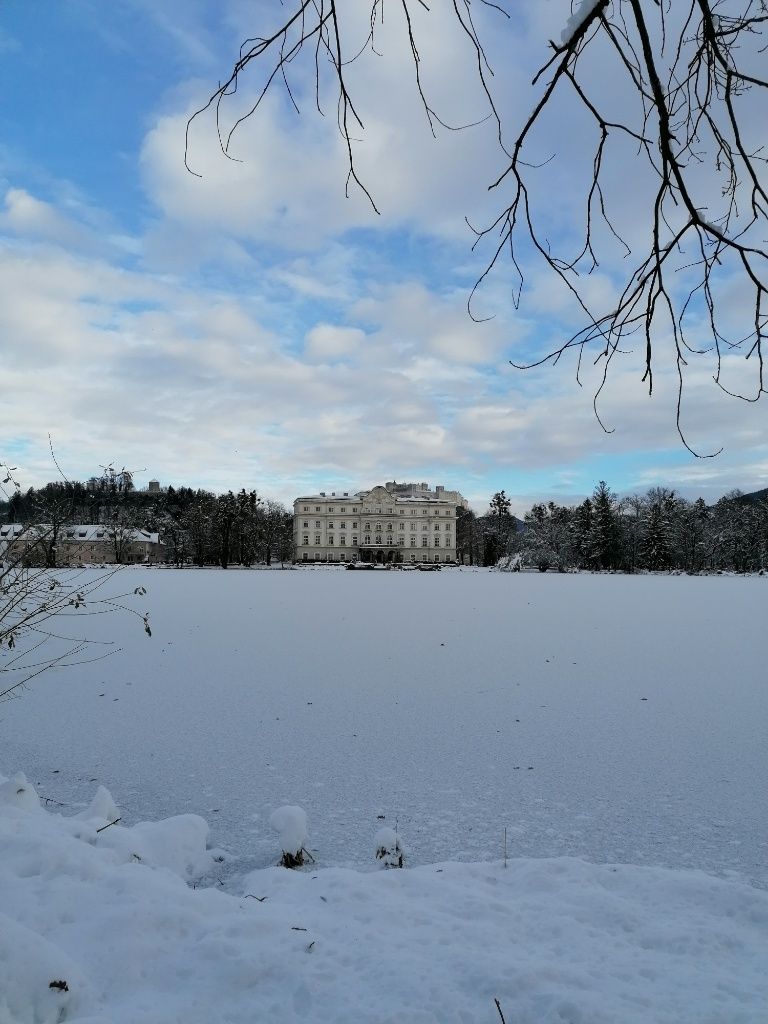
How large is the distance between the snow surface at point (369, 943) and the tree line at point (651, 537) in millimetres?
48430

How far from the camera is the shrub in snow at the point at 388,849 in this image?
9.05 feet

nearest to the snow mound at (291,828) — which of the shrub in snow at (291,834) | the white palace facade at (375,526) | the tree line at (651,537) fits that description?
the shrub in snow at (291,834)

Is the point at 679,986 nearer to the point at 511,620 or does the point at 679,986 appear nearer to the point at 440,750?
the point at 440,750

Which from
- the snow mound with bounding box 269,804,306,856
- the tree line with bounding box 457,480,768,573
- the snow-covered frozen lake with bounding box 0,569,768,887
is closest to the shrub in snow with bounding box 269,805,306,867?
the snow mound with bounding box 269,804,306,856

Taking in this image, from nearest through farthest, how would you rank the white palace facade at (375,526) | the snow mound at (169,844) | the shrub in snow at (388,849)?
1. the snow mound at (169,844)
2. the shrub in snow at (388,849)
3. the white palace facade at (375,526)

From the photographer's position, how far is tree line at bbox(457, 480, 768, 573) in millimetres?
50094

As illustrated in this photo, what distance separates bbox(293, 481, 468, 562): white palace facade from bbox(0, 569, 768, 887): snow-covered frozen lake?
224 ft

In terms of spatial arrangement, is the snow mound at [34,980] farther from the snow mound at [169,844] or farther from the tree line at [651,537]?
the tree line at [651,537]

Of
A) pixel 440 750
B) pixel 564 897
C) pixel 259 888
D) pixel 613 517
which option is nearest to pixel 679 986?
pixel 564 897

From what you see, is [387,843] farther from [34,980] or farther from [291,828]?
[34,980]

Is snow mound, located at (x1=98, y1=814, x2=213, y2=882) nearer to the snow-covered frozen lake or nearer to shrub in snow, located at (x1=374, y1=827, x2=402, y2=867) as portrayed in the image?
the snow-covered frozen lake

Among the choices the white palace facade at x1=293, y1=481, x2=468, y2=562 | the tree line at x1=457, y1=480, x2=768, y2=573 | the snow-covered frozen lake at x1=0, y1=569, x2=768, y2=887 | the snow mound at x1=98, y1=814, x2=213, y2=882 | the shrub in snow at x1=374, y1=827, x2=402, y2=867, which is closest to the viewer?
the snow mound at x1=98, y1=814, x2=213, y2=882

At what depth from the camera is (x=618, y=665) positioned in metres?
A: 7.70

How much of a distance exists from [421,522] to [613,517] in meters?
29.6
